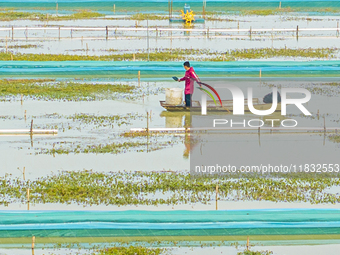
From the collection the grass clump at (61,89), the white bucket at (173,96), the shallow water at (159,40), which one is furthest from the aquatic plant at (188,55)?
the white bucket at (173,96)

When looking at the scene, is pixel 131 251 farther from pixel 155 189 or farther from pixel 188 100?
pixel 188 100

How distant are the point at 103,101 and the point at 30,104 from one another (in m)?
1.82

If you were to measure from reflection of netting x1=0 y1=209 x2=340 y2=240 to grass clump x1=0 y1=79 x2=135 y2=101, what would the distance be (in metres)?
9.05

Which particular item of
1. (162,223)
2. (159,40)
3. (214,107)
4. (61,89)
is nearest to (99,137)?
(214,107)

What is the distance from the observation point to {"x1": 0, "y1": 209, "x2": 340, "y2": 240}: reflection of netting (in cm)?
858

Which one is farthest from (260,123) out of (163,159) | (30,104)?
(30,104)

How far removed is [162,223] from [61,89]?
1068cm

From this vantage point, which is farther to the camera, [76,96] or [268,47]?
[268,47]

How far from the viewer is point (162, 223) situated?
8.75 metres

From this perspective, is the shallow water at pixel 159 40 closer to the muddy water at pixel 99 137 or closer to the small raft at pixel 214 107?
the muddy water at pixel 99 137

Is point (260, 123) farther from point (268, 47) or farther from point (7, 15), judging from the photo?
point (7, 15)

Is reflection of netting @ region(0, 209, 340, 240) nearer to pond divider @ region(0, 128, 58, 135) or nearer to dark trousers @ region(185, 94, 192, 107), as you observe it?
pond divider @ region(0, 128, 58, 135)

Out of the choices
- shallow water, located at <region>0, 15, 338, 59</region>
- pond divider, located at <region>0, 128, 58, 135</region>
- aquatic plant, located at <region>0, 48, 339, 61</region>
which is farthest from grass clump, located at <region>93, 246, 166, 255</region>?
shallow water, located at <region>0, 15, 338, 59</region>

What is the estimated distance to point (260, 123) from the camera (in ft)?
48.4
